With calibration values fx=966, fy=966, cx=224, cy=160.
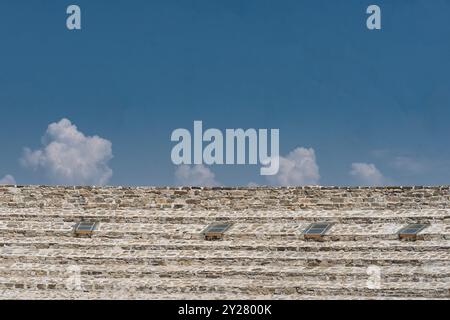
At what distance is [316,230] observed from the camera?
36500 mm

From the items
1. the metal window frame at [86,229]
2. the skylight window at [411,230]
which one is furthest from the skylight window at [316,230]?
the metal window frame at [86,229]

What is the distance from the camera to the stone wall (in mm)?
37406

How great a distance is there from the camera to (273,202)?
38.1 metres

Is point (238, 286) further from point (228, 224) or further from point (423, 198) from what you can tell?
point (423, 198)

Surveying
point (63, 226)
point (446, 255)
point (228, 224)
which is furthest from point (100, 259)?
point (446, 255)

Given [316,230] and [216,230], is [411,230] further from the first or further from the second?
[216,230]

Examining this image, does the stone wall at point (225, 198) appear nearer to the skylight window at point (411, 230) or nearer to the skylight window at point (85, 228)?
the skylight window at point (85, 228)

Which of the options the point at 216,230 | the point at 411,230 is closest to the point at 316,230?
the point at 411,230

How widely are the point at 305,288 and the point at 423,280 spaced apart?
13.5 feet

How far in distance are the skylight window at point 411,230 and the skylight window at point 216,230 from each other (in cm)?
659

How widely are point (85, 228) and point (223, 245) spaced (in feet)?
18.4
